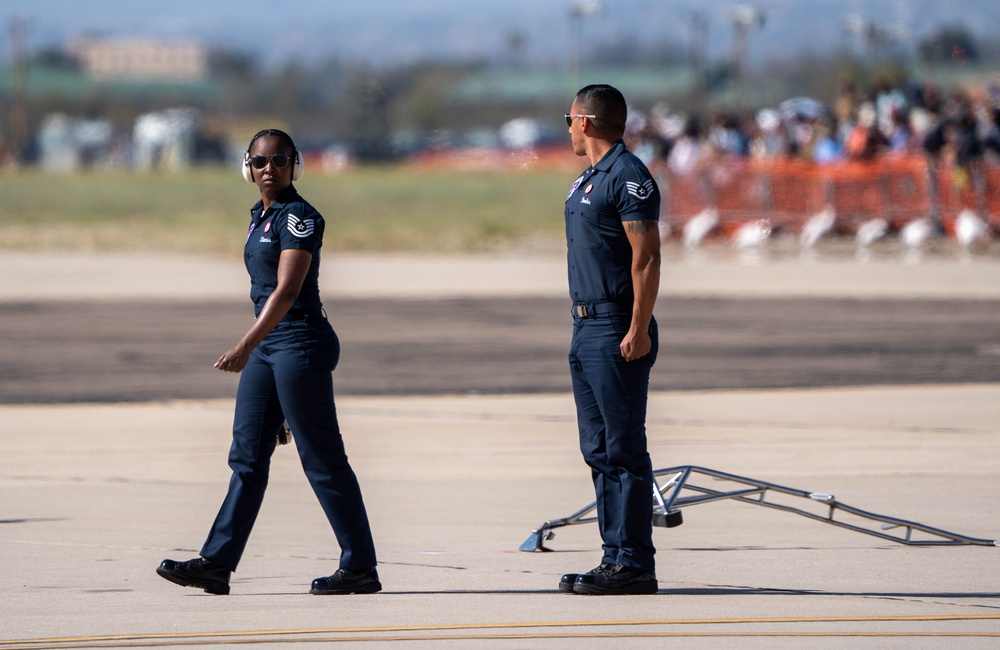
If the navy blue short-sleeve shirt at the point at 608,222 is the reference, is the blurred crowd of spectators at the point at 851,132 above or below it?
above

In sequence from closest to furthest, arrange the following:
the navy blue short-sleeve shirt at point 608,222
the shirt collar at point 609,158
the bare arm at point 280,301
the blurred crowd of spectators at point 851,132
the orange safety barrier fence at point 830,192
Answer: the bare arm at point 280,301 → the navy blue short-sleeve shirt at point 608,222 → the shirt collar at point 609,158 → the blurred crowd of spectators at point 851,132 → the orange safety barrier fence at point 830,192

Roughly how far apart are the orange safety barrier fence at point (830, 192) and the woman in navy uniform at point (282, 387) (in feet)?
65.9

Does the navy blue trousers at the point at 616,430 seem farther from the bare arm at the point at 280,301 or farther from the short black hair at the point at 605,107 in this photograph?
the bare arm at the point at 280,301

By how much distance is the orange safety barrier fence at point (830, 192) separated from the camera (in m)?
25.4

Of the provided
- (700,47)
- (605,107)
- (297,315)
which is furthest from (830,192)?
(700,47)

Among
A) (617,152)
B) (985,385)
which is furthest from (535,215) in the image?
(617,152)

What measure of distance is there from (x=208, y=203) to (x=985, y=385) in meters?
39.3

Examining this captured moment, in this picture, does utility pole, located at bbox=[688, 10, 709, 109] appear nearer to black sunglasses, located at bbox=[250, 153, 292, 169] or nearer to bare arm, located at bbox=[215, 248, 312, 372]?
black sunglasses, located at bbox=[250, 153, 292, 169]

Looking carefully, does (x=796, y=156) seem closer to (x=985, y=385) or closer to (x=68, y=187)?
(x=985, y=385)

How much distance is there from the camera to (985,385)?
1287 cm

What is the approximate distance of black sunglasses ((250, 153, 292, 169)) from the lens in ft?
21.0

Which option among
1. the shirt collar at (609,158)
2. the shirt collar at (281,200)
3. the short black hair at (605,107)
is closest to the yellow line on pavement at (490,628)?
the shirt collar at (281,200)

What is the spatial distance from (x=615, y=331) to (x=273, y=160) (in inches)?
57.5

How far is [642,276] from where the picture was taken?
625 centimetres
